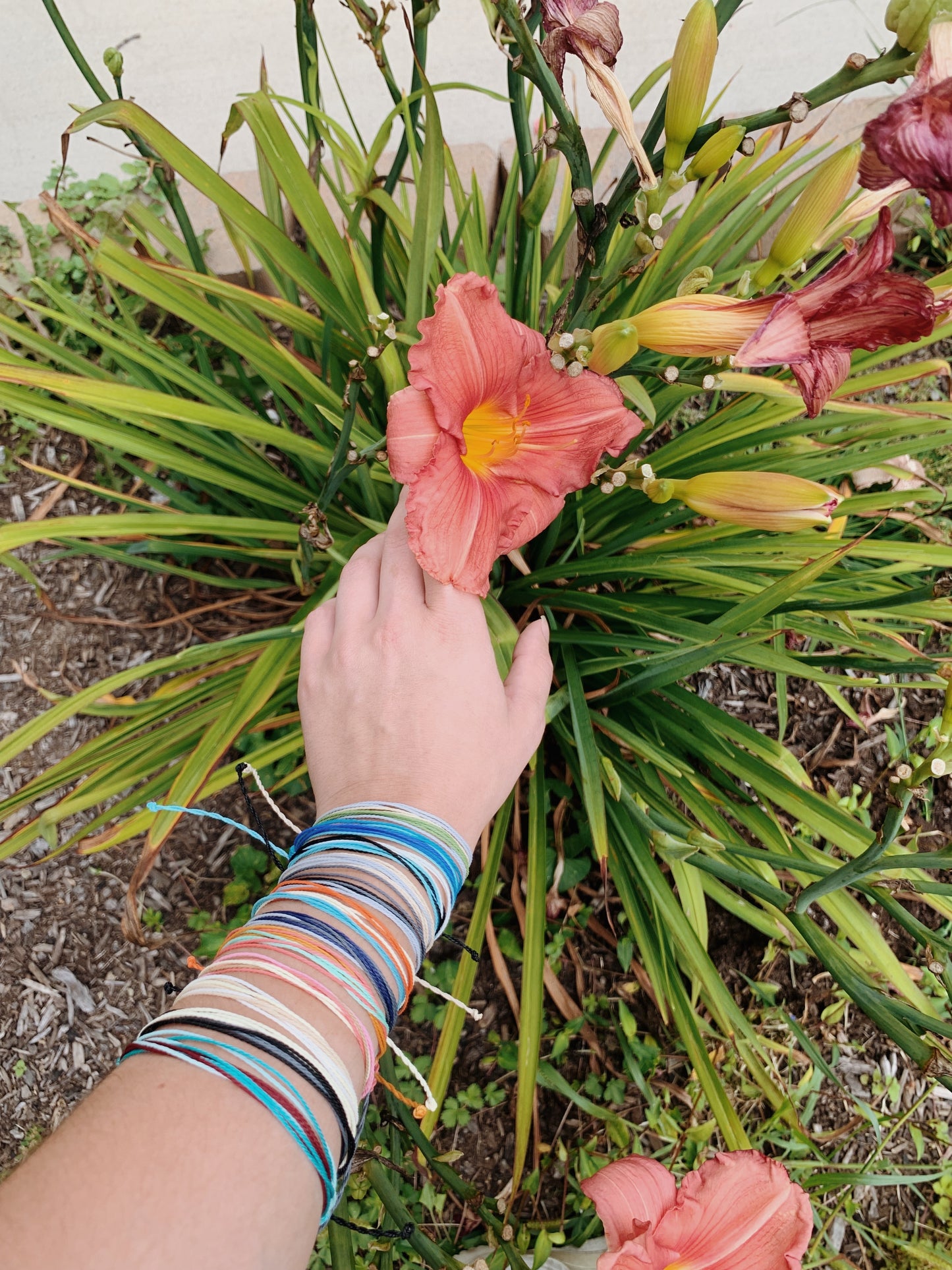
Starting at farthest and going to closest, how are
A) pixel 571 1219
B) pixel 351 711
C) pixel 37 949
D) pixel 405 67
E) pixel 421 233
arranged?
pixel 405 67
pixel 37 949
pixel 571 1219
pixel 421 233
pixel 351 711

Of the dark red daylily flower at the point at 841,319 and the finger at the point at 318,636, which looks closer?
the dark red daylily flower at the point at 841,319

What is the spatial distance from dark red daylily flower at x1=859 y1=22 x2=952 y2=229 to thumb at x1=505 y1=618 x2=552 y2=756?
0.50 metres

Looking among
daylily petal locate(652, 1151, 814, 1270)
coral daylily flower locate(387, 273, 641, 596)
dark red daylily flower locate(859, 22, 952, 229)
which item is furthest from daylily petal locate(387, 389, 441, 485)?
daylily petal locate(652, 1151, 814, 1270)

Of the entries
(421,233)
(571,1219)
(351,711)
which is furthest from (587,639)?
(571,1219)

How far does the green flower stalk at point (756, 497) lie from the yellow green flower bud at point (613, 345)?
0.43ft

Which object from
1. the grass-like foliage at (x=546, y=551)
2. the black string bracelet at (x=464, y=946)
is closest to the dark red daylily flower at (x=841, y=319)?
the grass-like foliage at (x=546, y=551)

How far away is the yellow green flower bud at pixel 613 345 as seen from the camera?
2.26 ft

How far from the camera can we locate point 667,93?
681mm

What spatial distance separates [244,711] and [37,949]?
2.32 feet

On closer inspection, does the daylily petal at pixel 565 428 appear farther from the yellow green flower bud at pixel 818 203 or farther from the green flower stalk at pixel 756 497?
the yellow green flower bud at pixel 818 203

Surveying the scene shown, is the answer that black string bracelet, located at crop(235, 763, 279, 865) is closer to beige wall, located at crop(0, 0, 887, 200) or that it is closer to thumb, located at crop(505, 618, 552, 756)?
thumb, located at crop(505, 618, 552, 756)

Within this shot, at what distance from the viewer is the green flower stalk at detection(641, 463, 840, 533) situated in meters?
0.83

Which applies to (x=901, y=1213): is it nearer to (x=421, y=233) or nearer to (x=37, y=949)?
(x=37, y=949)

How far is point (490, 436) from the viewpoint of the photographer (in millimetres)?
818
